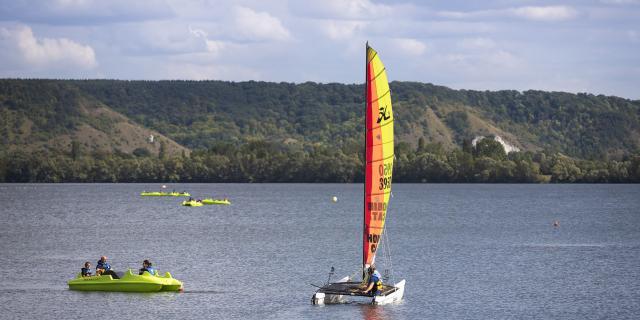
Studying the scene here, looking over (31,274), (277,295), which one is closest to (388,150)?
(277,295)

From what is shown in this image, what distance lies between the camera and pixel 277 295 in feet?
178

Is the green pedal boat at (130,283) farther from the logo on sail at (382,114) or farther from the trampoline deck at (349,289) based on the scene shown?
the logo on sail at (382,114)

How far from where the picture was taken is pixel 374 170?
4797 centimetres

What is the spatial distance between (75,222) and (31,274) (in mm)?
54585

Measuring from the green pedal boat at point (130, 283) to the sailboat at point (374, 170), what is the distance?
8.51 metres

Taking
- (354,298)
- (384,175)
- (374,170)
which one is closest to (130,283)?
Answer: (354,298)

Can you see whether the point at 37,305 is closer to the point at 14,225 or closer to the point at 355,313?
the point at 355,313

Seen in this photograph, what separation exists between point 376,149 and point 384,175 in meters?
A: 1.37

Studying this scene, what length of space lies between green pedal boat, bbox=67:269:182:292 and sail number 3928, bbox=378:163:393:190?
1213 cm

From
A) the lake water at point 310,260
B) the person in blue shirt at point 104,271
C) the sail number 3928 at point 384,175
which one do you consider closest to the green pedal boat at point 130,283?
the person in blue shirt at point 104,271

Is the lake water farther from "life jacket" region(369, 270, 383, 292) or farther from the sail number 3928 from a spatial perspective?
the sail number 3928

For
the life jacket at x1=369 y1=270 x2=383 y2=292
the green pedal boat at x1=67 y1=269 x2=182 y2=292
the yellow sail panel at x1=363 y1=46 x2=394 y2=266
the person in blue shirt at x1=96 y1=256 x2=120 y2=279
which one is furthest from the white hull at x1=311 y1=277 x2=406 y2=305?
the person in blue shirt at x1=96 y1=256 x2=120 y2=279

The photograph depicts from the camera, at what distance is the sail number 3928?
158 feet

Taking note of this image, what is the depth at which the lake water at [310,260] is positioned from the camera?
50.2m
